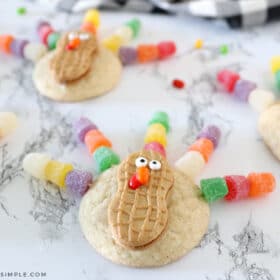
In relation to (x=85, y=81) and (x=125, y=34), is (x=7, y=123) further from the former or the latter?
(x=125, y=34)

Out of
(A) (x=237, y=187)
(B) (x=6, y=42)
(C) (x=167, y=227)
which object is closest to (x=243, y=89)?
(A) (x=237, y=187)

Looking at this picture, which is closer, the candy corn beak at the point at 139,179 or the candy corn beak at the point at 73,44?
the candy corn beak at the point at 139,179

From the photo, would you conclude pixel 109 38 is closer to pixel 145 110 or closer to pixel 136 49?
pixel 136 49

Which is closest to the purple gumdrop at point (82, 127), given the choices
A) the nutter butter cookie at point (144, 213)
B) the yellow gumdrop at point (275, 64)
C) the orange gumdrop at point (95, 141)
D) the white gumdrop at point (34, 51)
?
the orange gumdrop at point (95, 141)

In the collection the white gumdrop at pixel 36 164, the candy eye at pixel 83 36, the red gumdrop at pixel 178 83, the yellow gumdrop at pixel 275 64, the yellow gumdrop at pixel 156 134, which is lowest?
the red gumdrop at pixel 178 83

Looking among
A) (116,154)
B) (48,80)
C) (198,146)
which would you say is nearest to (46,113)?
(48,80)

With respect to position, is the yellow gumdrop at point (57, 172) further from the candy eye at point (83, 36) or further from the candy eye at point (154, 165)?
the candy eye at point (83, 36)
